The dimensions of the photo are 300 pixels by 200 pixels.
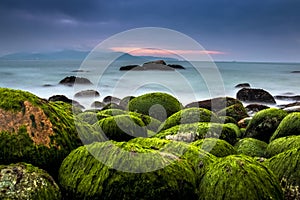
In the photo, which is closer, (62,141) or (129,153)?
(129,153)

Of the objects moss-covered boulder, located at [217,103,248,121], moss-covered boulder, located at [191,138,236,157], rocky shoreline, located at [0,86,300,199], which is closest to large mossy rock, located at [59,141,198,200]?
rocky shoreline, located at [0,86,300,199]

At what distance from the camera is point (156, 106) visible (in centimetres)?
906

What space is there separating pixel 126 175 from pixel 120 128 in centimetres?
227

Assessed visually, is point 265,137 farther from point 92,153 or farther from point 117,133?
point 92,153

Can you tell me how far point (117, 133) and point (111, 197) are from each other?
2.24 metres

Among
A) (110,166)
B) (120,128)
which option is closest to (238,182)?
(110,166)

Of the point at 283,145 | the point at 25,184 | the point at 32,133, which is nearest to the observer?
the point at 25,184

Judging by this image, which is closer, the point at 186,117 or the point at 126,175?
the point at 126,175

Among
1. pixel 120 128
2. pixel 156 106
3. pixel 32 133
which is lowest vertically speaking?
pixel 156 106

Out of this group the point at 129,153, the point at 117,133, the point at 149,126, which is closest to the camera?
the point at 129,153

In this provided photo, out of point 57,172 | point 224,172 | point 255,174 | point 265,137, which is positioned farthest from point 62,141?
point 265,137

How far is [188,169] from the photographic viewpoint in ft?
10.9

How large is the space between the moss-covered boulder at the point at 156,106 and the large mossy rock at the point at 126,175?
17.7 ft

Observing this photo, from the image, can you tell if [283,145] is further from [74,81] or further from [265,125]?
[74,81]
